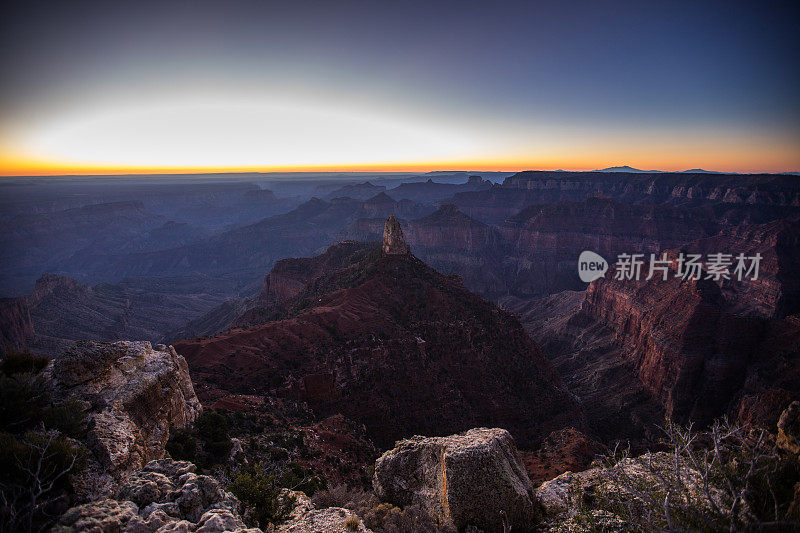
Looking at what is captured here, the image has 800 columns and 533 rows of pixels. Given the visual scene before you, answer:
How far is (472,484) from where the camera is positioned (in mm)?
13258

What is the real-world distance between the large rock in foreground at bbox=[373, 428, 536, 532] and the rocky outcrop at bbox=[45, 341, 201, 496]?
10.3m

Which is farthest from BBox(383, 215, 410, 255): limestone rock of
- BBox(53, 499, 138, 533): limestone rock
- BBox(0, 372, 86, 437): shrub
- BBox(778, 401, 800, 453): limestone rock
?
BBox(53, 499, 138, 533): limestone rock

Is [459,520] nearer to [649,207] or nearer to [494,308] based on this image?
[494,308]

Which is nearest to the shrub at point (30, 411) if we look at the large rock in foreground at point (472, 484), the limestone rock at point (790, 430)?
the large rock in foreground at point (472, 484)

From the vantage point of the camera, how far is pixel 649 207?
14550 cm

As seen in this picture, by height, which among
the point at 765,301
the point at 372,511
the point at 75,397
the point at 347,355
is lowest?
the point at 765,301

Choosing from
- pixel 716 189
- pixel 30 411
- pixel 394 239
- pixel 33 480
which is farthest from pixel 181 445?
pixel 716 189

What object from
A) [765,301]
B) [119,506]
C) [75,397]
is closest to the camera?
[119,506]

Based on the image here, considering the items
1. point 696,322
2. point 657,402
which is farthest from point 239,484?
point 696,322

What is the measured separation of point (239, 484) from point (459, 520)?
314 inches

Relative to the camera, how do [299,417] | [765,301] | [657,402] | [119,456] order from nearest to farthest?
1. [119,456]
2. [299,417]
3. [657,402]
4. [765,301]

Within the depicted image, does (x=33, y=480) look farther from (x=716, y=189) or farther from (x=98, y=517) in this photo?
(x=716, y=189)

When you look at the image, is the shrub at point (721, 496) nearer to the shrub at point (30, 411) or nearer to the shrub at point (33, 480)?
the shrub at point (33, 480)

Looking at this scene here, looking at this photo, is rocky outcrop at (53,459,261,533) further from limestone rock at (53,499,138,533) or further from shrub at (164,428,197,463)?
shrub at (164,428,197,463)
